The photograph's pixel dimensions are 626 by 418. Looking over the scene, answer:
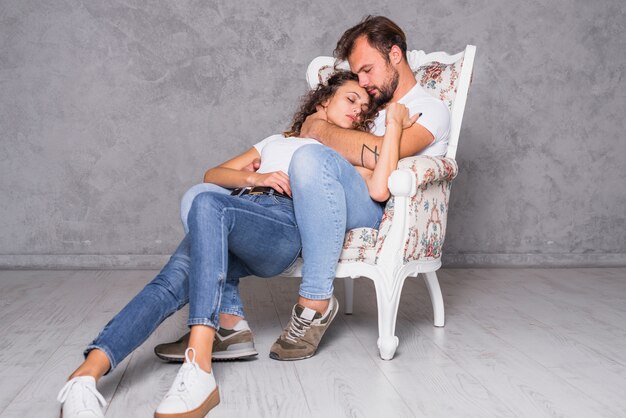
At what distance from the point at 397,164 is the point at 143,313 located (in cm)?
86

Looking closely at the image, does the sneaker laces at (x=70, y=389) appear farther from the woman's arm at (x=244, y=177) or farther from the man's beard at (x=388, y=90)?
the man's beard at (x=388, y=90)

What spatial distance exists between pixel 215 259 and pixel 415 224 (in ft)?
2.27

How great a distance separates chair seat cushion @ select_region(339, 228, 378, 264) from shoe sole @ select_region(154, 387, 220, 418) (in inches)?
24.4

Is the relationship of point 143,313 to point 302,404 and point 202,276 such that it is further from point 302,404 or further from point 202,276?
point 302,404

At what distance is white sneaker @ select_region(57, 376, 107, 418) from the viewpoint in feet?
5.01

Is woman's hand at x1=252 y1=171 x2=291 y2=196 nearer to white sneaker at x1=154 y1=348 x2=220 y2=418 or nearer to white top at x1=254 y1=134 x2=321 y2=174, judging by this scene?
white top at x1=254 y1=134 x2=321 y2=174

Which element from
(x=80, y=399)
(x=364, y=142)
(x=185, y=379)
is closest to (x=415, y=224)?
(x=364, y=142)

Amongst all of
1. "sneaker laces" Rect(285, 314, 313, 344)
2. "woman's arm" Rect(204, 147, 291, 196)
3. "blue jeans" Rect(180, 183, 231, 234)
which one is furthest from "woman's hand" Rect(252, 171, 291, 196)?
"sneaker laces" Rect(285, 314, 313, 344)

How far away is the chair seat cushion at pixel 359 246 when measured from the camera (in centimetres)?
214

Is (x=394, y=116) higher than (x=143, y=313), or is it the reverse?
(x=394, y=116)

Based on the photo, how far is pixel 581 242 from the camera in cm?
421

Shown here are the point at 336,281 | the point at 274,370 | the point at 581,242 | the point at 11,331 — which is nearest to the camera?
the point at 274,370

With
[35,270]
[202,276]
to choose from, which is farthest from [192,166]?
[202,276]

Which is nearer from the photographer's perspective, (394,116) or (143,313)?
(143,313)
